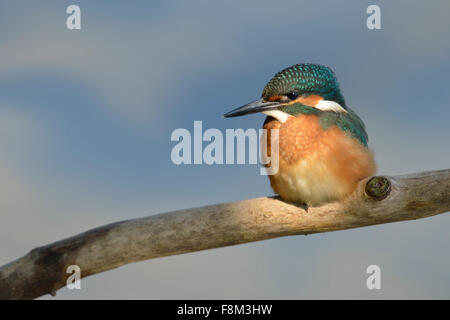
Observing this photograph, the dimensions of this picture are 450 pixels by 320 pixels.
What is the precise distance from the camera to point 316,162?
11.2ft

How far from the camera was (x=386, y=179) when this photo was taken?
3453 millimetres

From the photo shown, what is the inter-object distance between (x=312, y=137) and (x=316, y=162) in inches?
7.4

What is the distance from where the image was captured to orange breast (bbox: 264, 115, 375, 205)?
343 centimetres

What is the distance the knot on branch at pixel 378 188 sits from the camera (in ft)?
11.3

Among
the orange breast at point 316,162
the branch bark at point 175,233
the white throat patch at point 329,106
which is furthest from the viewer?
the white throat patch at point 329,106

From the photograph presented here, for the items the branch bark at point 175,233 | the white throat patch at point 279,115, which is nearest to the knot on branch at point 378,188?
the branch bark at point 175,233

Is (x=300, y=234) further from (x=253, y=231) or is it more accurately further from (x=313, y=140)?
(x=313, y=140)

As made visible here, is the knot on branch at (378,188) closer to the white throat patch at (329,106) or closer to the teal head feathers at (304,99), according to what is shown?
the teal head feathers at (304,99)

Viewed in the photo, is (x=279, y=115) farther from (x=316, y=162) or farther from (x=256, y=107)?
(x=316, y=162)

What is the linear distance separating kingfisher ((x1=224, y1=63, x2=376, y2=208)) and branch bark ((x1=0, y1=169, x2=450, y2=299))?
0.15 meters

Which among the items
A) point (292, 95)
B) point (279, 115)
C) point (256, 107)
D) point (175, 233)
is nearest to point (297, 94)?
point (292, 95)

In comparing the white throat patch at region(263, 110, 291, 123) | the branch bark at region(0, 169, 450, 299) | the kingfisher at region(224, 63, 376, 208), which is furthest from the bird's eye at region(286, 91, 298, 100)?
the branch bark at region(0, 169, 450, 299)

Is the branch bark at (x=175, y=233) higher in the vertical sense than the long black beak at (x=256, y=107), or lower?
lower

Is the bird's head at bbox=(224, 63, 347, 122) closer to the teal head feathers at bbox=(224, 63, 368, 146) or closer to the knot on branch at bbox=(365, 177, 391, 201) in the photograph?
the teal head feathers at bbox=(224, 63, 368, 146)
